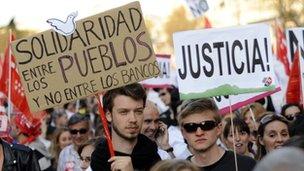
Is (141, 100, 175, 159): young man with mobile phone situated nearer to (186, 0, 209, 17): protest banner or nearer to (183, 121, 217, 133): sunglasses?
(183, 121, 217, 133): sunglasses

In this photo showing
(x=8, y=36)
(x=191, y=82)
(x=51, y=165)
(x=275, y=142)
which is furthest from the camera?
(x=51, y=165)

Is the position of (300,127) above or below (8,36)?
below

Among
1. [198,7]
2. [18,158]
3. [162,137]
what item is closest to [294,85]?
[162,137]

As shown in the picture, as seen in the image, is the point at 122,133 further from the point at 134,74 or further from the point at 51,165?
the point at 51,165

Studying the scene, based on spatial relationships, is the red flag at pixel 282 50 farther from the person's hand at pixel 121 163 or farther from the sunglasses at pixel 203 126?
the person's hand at pixel 121 163

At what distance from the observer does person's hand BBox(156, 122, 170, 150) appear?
738cm

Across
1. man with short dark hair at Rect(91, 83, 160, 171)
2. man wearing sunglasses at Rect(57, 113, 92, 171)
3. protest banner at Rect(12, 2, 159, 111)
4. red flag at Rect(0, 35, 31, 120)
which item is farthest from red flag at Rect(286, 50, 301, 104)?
man with short dark hair at Rect(91, 83, 160, 171)

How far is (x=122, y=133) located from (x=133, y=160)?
19cm

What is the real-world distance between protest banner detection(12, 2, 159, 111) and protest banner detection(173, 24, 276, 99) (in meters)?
0.53

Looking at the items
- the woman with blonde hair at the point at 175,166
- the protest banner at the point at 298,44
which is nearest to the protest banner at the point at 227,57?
the protest banner at the point at 298,44

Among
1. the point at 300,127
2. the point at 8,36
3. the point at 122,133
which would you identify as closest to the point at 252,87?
the point at 300,127

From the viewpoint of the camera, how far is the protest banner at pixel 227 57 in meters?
6.32

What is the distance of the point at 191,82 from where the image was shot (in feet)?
20.6

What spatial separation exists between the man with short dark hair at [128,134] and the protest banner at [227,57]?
0.67m
